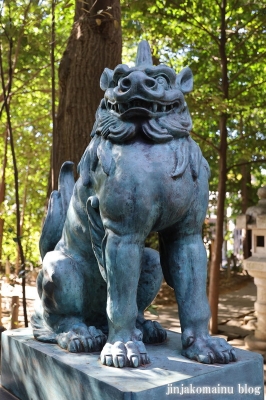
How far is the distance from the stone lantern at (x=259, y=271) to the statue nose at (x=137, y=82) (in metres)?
6.03

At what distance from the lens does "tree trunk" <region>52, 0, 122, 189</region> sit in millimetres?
4352

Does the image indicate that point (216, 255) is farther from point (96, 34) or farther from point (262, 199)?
point (96, 34)

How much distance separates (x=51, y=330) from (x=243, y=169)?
41.2ft

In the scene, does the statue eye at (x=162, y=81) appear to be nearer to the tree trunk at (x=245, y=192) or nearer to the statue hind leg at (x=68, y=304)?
the statue hind leg at (x=68, y=304)

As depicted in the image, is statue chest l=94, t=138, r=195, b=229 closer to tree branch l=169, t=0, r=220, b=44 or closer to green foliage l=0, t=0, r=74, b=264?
tree branch l=169, t=0, r=220, b=44

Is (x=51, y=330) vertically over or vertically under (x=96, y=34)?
under

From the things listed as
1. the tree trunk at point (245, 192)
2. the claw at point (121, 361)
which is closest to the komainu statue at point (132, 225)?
the claw at point (121, 361)

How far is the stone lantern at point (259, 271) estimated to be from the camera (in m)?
7.47

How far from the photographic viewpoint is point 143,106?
1935 mm

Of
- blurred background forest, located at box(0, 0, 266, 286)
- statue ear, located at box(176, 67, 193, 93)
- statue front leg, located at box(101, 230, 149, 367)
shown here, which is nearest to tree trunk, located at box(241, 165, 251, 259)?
blurred background forest, located at box(0, 0, 266, 286)

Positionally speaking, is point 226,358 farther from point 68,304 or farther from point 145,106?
point 145,106

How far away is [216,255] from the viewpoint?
25.4ft

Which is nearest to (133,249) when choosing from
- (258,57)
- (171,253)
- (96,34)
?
(171,253)

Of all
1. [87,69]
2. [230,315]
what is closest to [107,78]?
[87,69]
